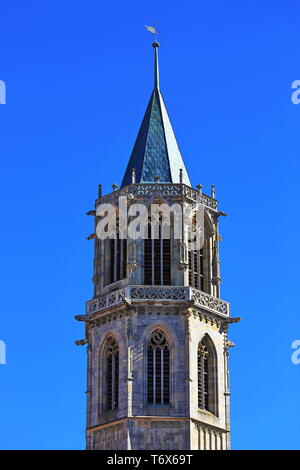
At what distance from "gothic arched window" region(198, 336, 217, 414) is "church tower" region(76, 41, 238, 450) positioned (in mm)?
59

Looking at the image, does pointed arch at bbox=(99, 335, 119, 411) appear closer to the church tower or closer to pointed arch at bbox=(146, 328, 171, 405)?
the church tower

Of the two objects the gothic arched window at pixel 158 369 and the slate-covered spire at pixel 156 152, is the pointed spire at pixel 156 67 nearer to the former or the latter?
the slate-covered spire at pixel 156 152

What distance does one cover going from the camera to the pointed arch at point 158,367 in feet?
273

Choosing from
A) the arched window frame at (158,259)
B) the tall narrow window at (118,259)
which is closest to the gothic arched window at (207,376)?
the arched window frame at (158,259)

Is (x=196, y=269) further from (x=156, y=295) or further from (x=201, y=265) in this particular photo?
(x=156, y=295)

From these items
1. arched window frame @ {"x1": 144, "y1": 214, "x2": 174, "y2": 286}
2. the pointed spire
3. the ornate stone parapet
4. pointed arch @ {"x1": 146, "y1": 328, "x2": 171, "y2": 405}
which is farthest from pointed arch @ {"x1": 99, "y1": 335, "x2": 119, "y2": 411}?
the pointed spire

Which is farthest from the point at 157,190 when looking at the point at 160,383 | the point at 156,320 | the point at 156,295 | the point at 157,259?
the point at 160,383

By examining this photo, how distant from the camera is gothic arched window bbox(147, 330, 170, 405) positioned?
83125mm
